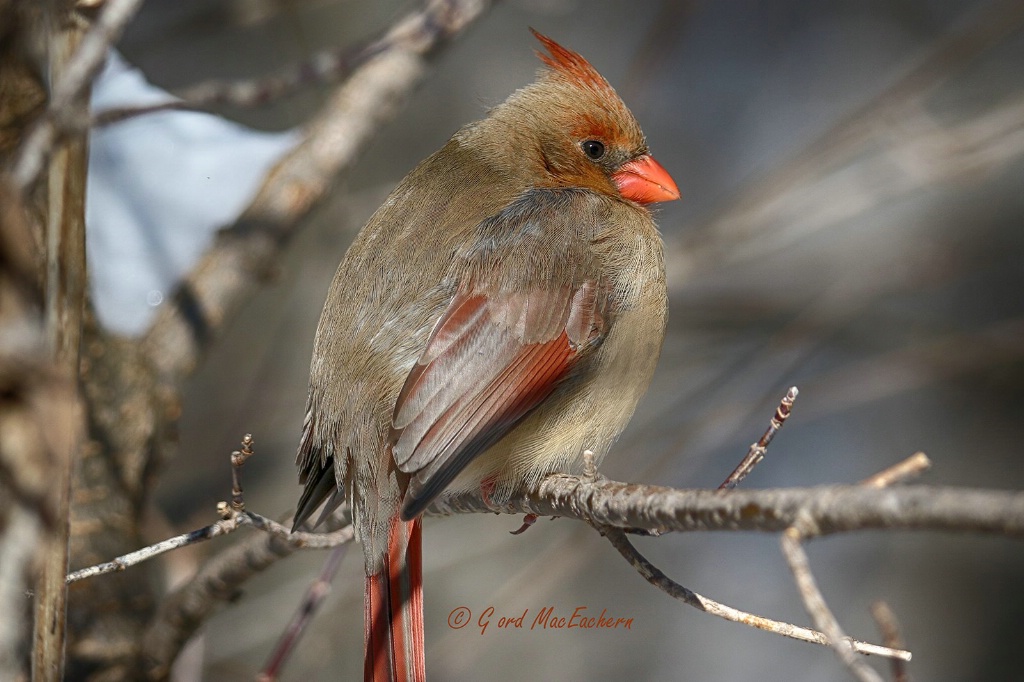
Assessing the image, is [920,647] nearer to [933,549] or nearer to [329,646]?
[933,549]

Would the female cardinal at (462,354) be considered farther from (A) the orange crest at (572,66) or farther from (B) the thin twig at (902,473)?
(B) the thin twig at (902,473)

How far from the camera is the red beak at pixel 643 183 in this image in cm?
306

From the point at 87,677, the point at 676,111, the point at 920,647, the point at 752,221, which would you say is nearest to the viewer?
the point at 87,677

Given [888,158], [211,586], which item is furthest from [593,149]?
[888,158]

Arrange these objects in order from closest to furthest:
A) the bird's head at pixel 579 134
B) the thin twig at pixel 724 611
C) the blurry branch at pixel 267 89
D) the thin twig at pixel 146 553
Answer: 1. the thin twig at pixel 724 611
2. the thin twig at pixel 146 553
3. the blurry branch at pixel 267 89
4. the bird's head at pixel 579 134

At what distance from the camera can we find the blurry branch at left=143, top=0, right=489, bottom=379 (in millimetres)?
2887

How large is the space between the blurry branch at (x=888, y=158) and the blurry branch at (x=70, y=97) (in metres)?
2.69

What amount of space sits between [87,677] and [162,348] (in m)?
0.83

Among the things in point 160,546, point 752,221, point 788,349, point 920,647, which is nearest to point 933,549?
point 920,647

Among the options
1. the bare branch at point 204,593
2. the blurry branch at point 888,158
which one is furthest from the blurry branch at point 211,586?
the blurry branch at point 888,158

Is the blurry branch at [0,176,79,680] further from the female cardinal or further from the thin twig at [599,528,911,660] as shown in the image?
the female cardinal

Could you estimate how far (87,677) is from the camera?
8.24 feet

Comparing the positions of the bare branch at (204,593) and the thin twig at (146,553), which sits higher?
the bare branch at (204,593)

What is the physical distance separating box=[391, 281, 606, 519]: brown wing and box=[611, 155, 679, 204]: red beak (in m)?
0.58
